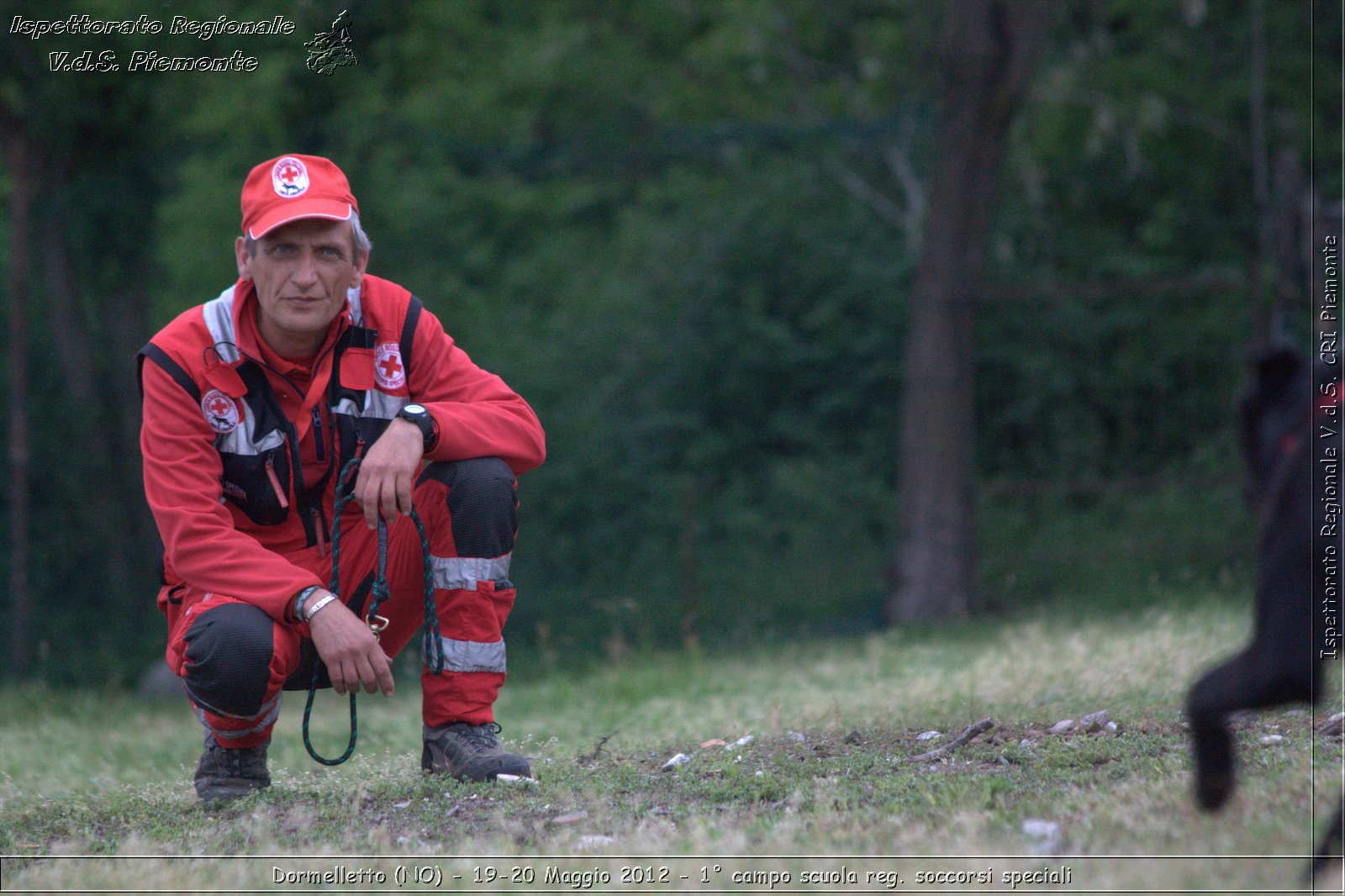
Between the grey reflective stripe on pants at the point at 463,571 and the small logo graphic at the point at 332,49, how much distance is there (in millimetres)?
5298

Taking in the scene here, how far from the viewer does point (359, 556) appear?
381 centimetres

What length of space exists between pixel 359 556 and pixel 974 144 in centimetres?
534

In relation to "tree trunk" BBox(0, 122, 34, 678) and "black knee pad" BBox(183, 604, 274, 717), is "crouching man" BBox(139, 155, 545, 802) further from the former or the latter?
"tree trunk" BBox(0, 122, 34, 678)

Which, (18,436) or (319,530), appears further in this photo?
(18,436)

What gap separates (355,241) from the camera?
12.4ft

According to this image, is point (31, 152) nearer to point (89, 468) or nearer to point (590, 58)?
point (89, 468)

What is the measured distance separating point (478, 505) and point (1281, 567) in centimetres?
209

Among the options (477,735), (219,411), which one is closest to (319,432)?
(219,411)

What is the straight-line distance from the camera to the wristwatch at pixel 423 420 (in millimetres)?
3613

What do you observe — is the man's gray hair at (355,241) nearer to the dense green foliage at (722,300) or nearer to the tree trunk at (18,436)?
the dense green foliage at (722,300)

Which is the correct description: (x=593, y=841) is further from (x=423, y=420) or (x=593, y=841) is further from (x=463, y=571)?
(x=423, y=420)

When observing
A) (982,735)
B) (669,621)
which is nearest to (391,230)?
(669,621)

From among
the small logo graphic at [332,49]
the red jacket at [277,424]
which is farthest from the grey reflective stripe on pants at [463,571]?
the small logo graphic at [332,49]

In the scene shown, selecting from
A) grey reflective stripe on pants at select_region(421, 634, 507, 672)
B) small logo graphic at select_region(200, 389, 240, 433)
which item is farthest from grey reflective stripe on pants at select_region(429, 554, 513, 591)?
small logo graphic at select_region(200, 389, 240, 433)
